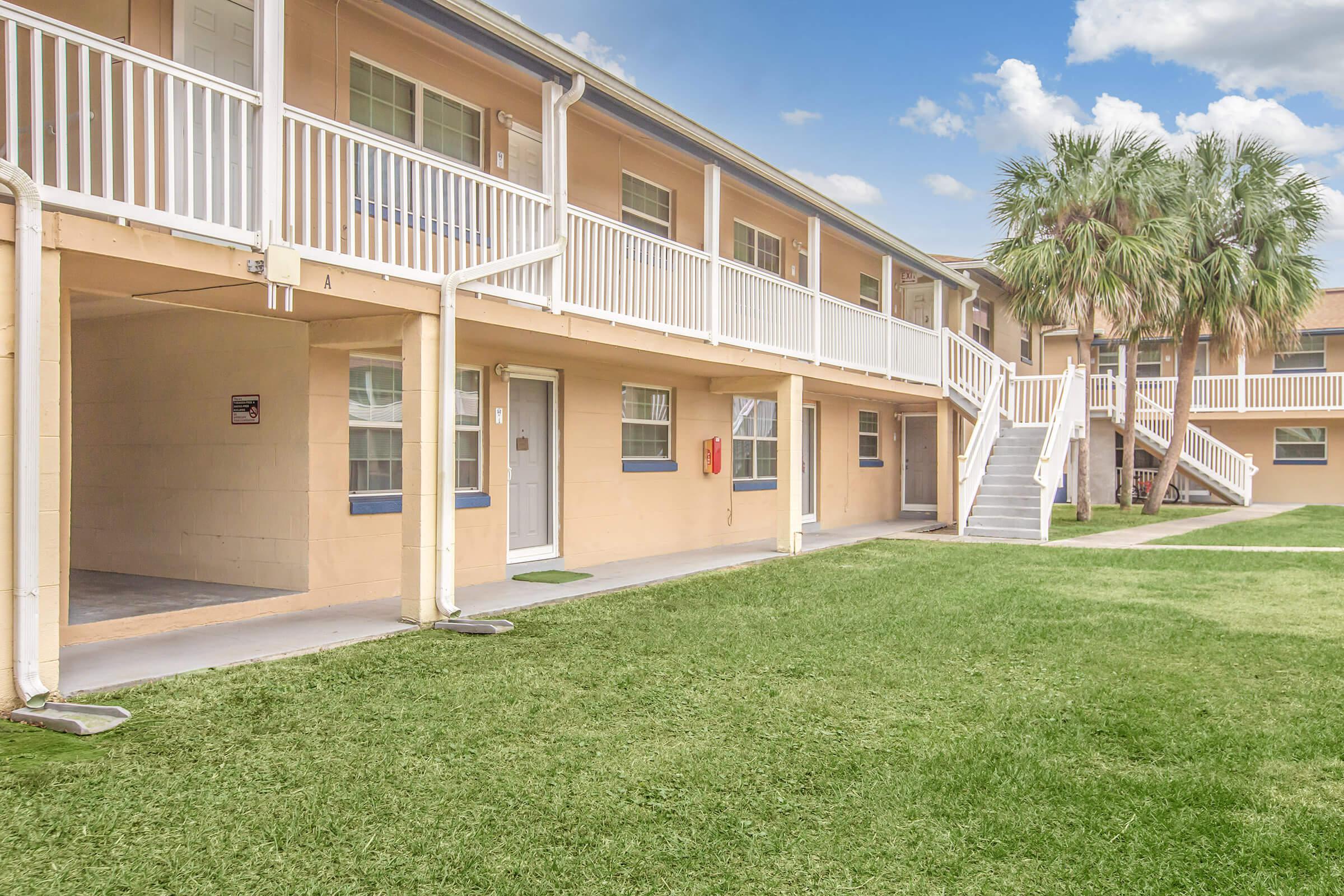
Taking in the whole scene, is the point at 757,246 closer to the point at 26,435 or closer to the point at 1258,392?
the point at 26,435

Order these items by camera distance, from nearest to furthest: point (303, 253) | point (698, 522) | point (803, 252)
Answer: point (303, 253), point (698, 522), point (803, 252)

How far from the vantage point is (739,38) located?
182 feet

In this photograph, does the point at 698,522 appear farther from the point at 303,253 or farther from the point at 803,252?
the point at 303,253

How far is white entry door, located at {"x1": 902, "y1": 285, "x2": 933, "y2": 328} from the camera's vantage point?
20.5m

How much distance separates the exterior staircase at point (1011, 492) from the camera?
51.7 feet

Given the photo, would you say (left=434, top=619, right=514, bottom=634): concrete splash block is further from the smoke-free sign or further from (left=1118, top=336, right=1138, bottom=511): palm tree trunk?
(left=1118, top=336, right=1138, bottom=511): palm tree trunk

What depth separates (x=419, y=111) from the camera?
9.32 meters

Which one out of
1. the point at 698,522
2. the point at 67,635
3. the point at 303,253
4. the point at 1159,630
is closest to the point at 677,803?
the point at 303,253

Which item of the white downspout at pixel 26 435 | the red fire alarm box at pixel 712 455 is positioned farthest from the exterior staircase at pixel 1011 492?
the white downspout at pixel 26 435

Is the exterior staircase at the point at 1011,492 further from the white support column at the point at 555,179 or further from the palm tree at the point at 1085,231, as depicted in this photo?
the white support column at the point at 555,179

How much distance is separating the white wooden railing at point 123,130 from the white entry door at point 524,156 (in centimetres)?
324

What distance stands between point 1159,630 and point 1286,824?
4.42 meters

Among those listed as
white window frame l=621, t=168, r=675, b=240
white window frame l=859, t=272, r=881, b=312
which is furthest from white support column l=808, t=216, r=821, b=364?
white window frame l=859, t=272, r=881, b=312

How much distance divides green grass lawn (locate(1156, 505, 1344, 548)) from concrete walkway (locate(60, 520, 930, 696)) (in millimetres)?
9073
